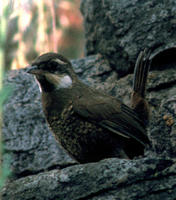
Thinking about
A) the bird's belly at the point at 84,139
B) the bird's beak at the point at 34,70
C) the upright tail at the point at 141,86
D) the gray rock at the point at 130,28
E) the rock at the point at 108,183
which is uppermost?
the gray rock at the point at 130,28

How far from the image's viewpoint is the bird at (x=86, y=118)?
140 inches

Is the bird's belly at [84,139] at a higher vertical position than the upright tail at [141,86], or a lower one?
lower

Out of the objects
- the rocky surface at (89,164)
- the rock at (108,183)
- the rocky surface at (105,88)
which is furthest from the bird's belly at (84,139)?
the rock at (108,183)

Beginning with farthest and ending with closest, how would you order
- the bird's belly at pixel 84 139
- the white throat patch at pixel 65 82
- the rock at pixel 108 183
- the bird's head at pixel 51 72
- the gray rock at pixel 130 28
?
the gray rock at pixel 130 28
the white throat patch at pixel 65 82
the bird's head at pixel 51 72
the bird's belly at pixel 84 139
the rock at pixel 108 183

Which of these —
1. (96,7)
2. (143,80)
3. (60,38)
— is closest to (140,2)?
(96,7)

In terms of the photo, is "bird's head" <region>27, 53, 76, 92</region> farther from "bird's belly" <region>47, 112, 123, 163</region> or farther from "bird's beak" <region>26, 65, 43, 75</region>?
"bird's belly" <region>47, 112, 123, 163</region>

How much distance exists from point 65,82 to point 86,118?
485mm

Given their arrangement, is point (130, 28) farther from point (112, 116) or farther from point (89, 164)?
point (89, 164)

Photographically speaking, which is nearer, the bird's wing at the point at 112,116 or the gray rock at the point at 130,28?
the bird's wing at the point at 112,116

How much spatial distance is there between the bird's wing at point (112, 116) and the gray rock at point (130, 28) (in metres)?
0.75

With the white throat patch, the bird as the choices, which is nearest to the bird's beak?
the bird

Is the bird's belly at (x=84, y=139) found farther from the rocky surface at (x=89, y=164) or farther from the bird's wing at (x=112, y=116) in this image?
the rocky surface at (x=89, y=164)

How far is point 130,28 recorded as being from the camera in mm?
4375

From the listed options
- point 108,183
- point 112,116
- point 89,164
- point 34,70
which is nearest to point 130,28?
point 112,116
